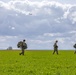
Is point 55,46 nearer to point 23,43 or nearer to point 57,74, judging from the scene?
point 23,43

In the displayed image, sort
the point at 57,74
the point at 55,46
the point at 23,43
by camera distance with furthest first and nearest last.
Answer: the point at 55,46, the point at 23,43, the point at 57,74

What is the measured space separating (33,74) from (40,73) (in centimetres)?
63

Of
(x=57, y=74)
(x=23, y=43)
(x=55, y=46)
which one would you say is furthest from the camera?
(x=55, y=46)

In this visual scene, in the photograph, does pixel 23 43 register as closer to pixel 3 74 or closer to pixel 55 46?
pixel 55 46

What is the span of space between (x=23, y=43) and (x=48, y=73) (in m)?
31.0

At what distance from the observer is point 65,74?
18281 mm

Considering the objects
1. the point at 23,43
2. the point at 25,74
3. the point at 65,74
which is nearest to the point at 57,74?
the point at 65,74

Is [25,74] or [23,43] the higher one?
[23,43]

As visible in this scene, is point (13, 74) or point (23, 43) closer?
point (13, 74)

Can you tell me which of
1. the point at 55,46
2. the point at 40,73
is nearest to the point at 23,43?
the point at 55,46

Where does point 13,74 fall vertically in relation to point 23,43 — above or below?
below

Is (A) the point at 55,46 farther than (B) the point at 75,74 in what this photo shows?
Yes

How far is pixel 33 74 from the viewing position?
18.5m

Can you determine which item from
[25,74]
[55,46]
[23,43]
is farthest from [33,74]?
[55,46]
